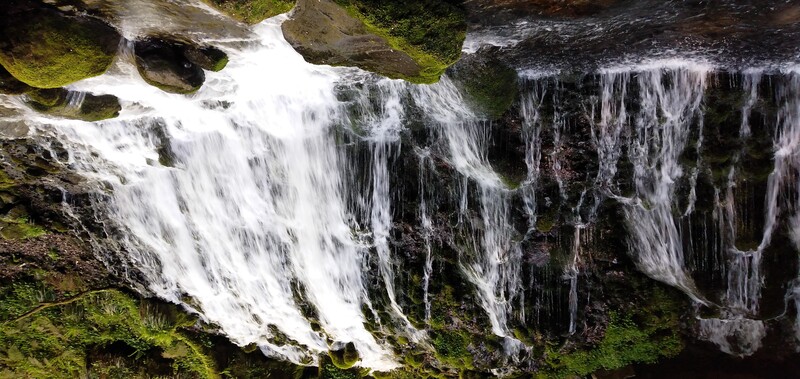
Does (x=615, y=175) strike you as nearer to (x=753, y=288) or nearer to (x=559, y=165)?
(x=559, y=165)

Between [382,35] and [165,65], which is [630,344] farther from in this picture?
[165,65]

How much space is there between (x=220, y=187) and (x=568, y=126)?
13.2 feet

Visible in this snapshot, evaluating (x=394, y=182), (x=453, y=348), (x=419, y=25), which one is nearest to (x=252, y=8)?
(x=419, y=25)

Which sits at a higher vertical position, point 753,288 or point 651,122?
point 651,122

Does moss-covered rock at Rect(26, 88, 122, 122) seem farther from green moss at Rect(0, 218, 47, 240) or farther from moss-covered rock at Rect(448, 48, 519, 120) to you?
moss-covered rock at Rect(448, 48, 519, 120)

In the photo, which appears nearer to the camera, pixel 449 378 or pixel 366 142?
pixel 366 142

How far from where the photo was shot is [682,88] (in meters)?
4.46

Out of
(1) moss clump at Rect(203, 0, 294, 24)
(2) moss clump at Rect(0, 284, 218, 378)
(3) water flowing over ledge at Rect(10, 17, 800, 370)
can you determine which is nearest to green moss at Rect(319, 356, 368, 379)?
(3) water flowing over ledge at Rect(10, 17, 800, 370)

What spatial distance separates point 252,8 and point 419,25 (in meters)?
1.21

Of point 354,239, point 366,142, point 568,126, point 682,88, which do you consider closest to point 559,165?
point 568,126

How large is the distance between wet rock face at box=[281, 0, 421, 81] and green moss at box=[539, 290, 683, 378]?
399 cm

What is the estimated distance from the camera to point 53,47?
346 centimetres

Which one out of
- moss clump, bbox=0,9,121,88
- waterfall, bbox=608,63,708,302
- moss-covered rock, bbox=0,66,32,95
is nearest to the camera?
moss clump, bbox=0,9,121,88

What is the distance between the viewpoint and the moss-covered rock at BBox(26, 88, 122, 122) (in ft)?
13.9
